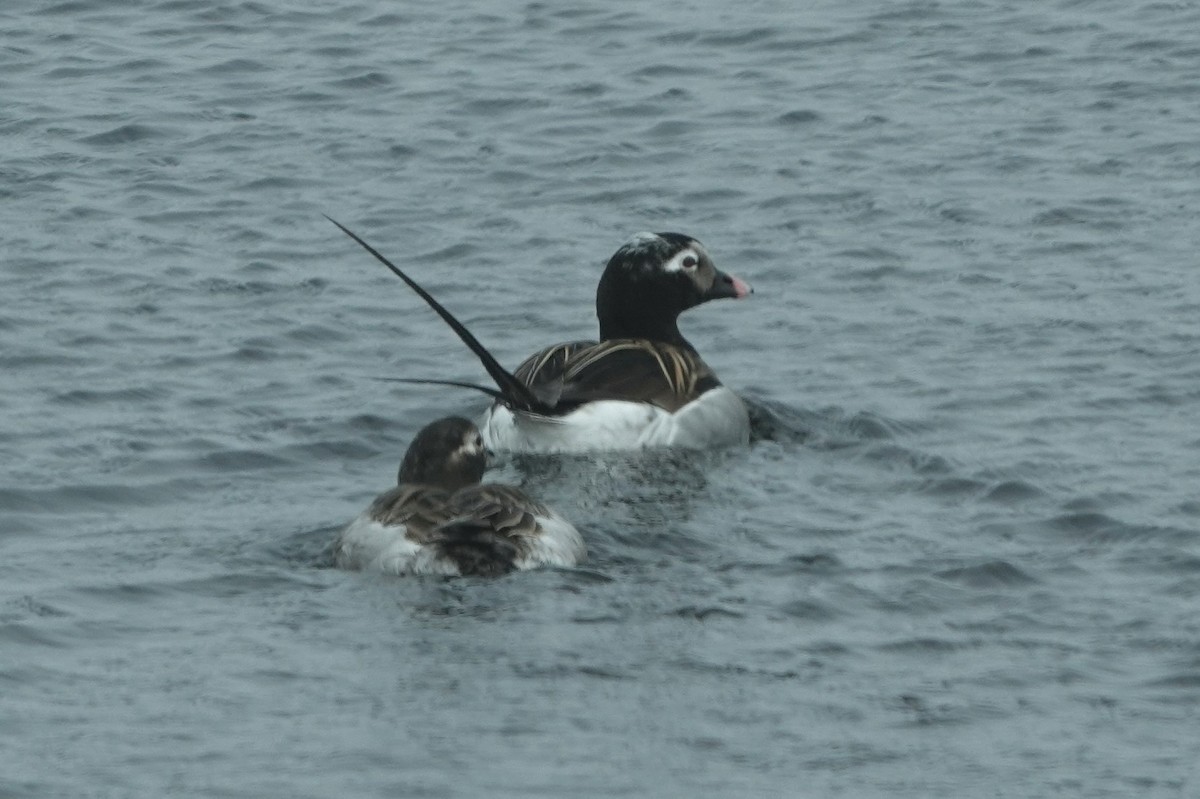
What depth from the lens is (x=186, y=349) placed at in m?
14.9

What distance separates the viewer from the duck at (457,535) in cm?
1077

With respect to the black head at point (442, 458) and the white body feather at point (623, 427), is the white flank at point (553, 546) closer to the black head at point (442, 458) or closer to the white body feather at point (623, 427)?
the black head at point (442, 458)

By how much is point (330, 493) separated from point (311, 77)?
28.7 feet

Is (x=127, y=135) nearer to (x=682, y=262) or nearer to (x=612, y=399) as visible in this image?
(x=682, y=262)

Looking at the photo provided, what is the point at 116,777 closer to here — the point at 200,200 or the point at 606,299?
the point at 606,299

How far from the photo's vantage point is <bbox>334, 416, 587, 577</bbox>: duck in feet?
35.3

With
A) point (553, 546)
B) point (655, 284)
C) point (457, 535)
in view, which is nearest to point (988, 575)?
point (553, 546)

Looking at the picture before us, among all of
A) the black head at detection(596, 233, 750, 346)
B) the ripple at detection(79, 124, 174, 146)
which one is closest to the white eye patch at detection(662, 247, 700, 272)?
the black head at detection(596, 233, 750, 346)

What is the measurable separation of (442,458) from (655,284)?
3.38 metres

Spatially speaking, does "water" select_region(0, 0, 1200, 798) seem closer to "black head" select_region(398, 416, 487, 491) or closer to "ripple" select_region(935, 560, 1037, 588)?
"ripple" select_region(935, 560, 1037, 588)

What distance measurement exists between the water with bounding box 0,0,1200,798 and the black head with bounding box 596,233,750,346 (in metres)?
0.51

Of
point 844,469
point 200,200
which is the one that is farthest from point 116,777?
point 200,200

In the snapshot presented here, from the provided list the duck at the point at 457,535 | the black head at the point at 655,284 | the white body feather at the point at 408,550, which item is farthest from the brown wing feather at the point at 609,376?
the white body feather at the point at 408,550

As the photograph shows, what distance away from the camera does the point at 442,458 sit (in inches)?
463
